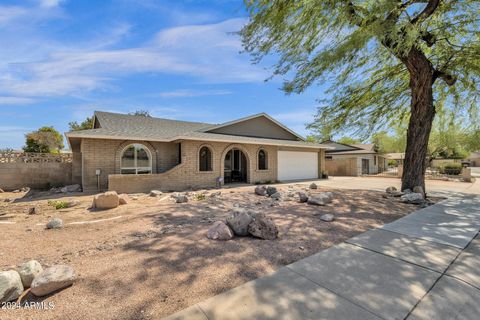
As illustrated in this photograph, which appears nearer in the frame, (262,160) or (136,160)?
(136,160)

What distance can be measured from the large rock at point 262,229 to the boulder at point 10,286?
3.23 meters

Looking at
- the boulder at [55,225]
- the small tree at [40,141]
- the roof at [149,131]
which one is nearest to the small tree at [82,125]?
the small tree at [40,141]

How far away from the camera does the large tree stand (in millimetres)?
5926

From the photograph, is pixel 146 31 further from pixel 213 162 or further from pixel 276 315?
pixel 276 315

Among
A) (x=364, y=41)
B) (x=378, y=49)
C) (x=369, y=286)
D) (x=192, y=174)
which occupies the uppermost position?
(x=378, y=49)

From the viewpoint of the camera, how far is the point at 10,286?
2.29m

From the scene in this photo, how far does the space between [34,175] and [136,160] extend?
528 cm

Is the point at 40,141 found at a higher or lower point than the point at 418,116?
higher

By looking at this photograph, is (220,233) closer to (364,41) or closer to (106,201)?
(106,201)

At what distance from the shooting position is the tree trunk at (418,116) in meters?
7.63

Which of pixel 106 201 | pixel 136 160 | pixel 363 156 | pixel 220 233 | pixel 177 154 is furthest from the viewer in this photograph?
pixel 363 156

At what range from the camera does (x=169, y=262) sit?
3.14m

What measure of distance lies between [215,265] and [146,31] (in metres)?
8.46

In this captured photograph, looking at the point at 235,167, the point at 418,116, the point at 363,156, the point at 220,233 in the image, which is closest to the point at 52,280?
the point at 220,233
